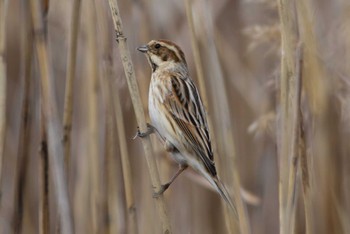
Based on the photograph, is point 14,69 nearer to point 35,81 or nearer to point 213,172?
point 35,81

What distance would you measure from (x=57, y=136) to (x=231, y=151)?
624 millimetres

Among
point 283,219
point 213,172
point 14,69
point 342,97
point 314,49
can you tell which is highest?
point 14,69

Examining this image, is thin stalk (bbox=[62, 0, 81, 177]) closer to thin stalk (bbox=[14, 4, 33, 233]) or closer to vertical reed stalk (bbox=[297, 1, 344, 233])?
thin stalk (bbox=[14, 4, 33, 233])

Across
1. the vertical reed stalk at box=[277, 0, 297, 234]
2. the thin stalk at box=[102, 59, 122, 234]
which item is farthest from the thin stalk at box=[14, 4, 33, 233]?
the vertical reed stalk at box=[277, 0, 297, 234]

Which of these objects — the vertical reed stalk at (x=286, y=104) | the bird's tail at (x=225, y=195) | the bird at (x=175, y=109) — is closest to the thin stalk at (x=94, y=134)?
the bird at (x=175, y=109)

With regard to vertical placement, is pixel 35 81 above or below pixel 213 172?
above

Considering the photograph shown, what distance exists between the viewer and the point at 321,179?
2.30m

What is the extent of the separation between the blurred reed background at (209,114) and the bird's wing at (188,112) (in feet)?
0.23

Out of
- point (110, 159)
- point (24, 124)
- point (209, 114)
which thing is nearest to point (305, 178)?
point (209, 114)

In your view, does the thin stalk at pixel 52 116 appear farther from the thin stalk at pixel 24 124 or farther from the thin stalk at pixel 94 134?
the thin stalk at pixel 94 134

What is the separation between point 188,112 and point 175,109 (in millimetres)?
53

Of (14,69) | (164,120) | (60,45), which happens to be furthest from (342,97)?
(14,69)

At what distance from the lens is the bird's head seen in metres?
2.40

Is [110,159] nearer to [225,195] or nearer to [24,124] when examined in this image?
[24,124]
